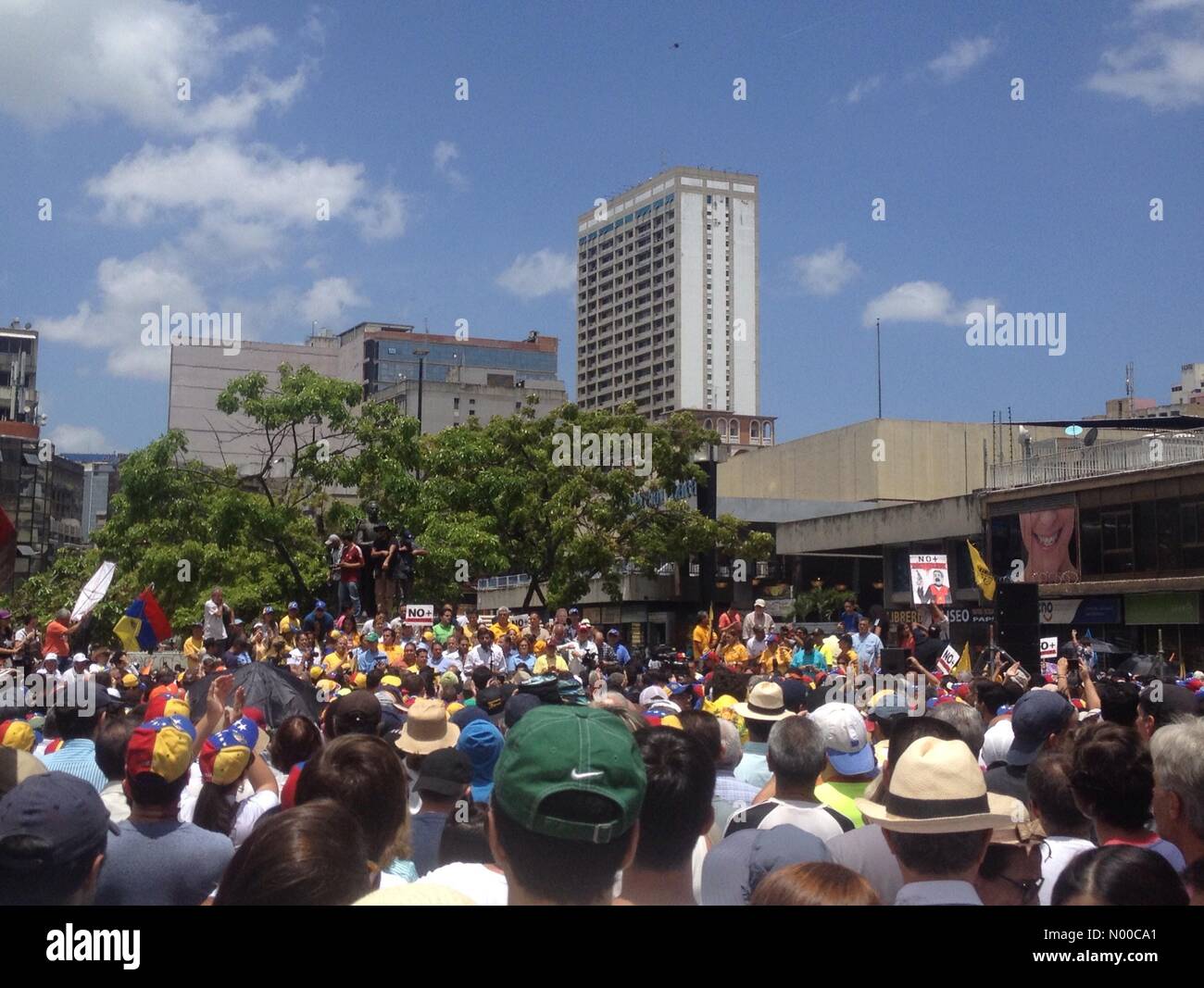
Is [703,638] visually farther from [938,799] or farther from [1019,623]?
[938,799]

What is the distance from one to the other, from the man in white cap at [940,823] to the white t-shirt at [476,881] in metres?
1.08

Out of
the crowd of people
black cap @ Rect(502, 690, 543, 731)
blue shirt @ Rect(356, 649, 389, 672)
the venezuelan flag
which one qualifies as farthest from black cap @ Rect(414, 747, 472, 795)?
the venezuelan flag

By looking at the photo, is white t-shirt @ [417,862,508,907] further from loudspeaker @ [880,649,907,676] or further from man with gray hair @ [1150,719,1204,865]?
loudspeaker @ [880,649,907,676]

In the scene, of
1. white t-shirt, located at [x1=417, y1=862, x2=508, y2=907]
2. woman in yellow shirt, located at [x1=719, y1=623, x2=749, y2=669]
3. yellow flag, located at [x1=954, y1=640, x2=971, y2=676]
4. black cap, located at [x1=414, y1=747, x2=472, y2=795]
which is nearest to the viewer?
white t-shirt, located at [x1=417, y1=862, x2=508, y2=907]

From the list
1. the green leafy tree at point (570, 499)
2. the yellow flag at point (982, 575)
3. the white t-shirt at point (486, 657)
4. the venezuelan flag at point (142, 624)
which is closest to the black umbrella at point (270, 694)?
the white t-shirt at point (486, 657)

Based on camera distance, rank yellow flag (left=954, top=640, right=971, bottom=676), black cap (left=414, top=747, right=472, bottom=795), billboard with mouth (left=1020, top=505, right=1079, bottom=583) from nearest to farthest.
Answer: black cap (left=414, top=747, right=472, bottom=795)
yellow flag (left=954, top=640, right=971, bottom=676)
billboard with mouth (left=1020, top=505, right=1079, bottom=583)

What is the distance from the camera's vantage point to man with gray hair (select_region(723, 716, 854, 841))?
14.8ft

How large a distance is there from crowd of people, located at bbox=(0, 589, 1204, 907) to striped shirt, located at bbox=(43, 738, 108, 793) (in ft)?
0.06

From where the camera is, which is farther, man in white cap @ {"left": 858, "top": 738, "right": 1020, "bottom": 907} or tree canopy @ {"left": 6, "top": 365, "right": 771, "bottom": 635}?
tree canopy @ {"left": 6, "top": 365, "right": 771, "bottom": 635}

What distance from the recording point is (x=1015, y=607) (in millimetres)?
13375

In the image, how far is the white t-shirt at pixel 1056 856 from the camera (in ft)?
12.8

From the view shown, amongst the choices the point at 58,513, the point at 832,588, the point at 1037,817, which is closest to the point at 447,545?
the point at 832,588

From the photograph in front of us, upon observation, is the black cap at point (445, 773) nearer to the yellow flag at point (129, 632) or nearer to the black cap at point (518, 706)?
the black cap at point (518, 706)

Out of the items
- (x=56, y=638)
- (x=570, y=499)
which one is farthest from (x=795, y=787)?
(x=570, y=499)
